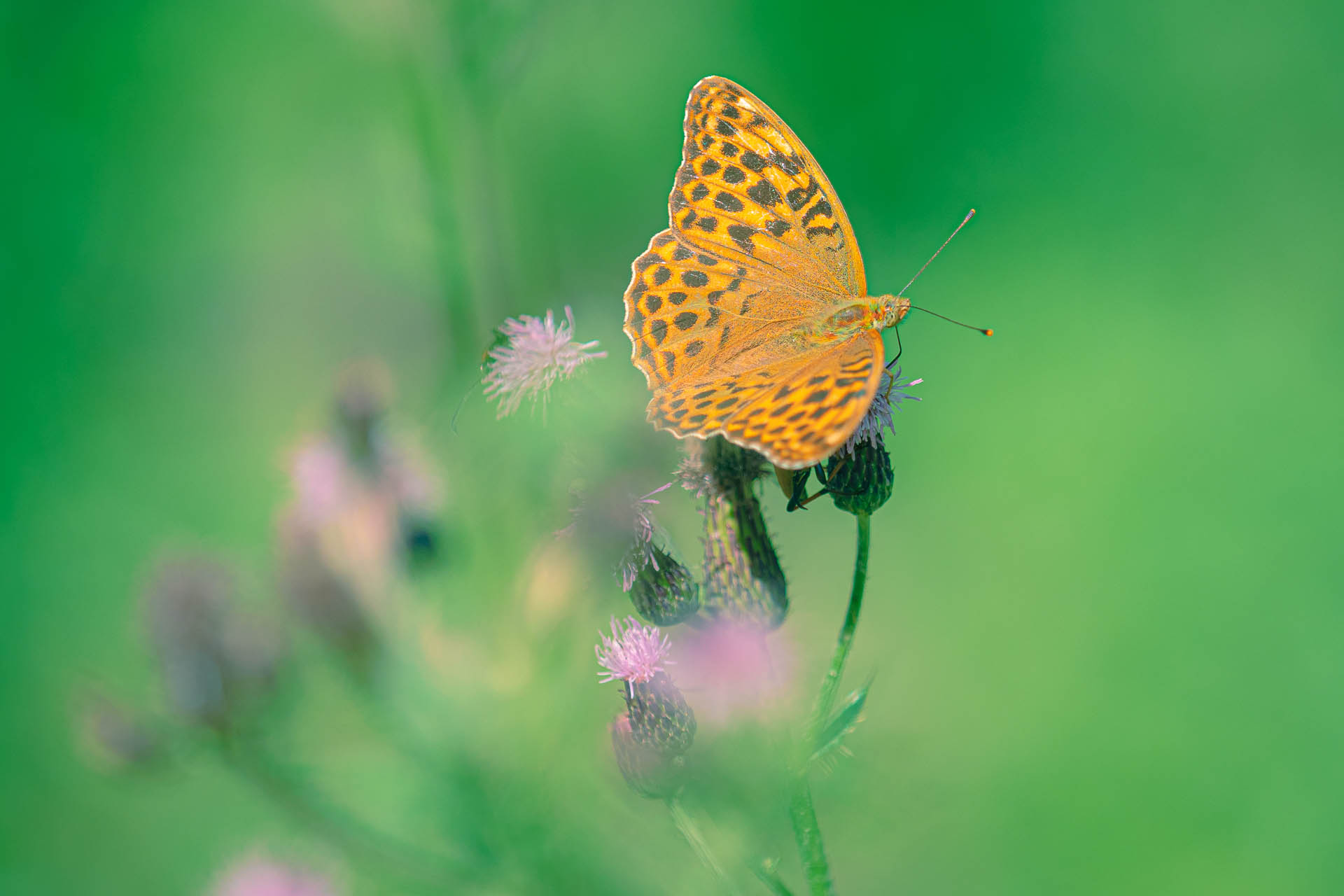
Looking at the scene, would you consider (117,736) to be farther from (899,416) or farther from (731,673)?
(899,416)

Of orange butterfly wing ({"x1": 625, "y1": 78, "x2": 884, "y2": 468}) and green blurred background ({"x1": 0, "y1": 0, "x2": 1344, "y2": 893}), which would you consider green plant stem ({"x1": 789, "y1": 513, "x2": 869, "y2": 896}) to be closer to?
orange butterfly wing ({"x1": 625, "y1": 78, "x2": 884, "y2": 468})

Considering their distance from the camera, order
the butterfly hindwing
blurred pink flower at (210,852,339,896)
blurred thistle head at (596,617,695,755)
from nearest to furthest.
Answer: the butterfly hindwing < blurred thistle head at (596,617,695,755) < blurred pink flower at (210,852,339,896)

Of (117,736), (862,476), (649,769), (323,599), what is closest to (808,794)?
(649,769)

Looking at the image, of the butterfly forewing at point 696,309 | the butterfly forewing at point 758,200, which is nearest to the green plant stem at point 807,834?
the butterfly forewing at point 696,309

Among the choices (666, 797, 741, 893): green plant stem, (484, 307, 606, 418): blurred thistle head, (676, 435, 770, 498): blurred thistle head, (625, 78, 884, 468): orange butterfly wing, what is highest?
(625, 78, 884, 468): orange butterfly wing

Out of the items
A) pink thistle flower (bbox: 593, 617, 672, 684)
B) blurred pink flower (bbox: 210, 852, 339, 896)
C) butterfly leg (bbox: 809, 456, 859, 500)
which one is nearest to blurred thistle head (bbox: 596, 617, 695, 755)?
pink thistle flower (bbox: 593, 617, 672, 684)

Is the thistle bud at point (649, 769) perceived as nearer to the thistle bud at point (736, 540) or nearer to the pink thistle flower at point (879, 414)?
the thistle bud at point (736, 540)

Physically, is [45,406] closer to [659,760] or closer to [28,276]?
[28,276]
